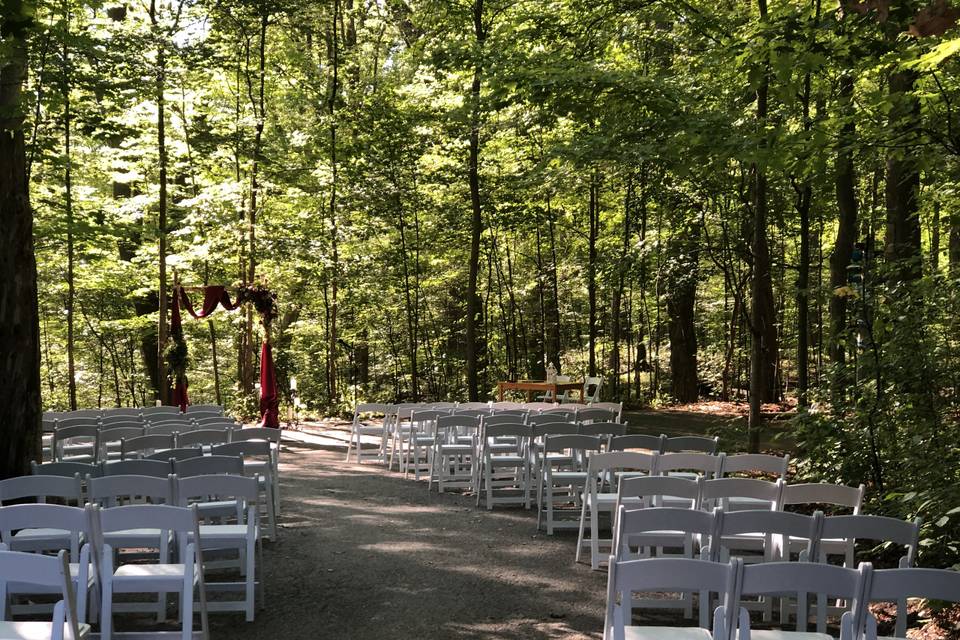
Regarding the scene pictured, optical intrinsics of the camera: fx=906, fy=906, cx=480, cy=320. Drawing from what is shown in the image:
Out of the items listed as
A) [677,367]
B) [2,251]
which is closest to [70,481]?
[2,251]

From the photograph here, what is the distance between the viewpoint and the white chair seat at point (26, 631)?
359 centimetres

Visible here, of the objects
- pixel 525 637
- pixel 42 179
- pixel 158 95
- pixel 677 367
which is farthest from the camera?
pixel 677 367

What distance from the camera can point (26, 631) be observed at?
12.1 ft

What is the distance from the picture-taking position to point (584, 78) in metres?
9.59

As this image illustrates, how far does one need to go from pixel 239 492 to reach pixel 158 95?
43.0 feet

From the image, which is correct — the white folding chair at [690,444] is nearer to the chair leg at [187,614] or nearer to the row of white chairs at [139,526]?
the row of white chairs at [139,526]

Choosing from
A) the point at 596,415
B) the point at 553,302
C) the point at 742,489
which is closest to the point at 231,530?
the point at 742,489

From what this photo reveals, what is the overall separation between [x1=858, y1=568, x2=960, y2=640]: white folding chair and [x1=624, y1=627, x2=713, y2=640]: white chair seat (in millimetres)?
717

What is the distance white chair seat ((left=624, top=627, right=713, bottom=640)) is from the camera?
155 inches

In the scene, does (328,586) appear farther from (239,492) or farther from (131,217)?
(131,217)

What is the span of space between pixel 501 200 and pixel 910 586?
60.7ft

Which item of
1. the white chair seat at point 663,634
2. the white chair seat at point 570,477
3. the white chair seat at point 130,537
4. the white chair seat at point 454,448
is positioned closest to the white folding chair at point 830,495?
the white chair seat at point 663,634

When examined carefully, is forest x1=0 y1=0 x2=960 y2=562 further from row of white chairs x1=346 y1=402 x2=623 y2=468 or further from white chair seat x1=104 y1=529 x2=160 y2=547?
row of white chairs x1=346 y1=402 x2=623 y2=468

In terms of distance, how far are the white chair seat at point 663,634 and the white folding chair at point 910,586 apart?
72 centimetres
